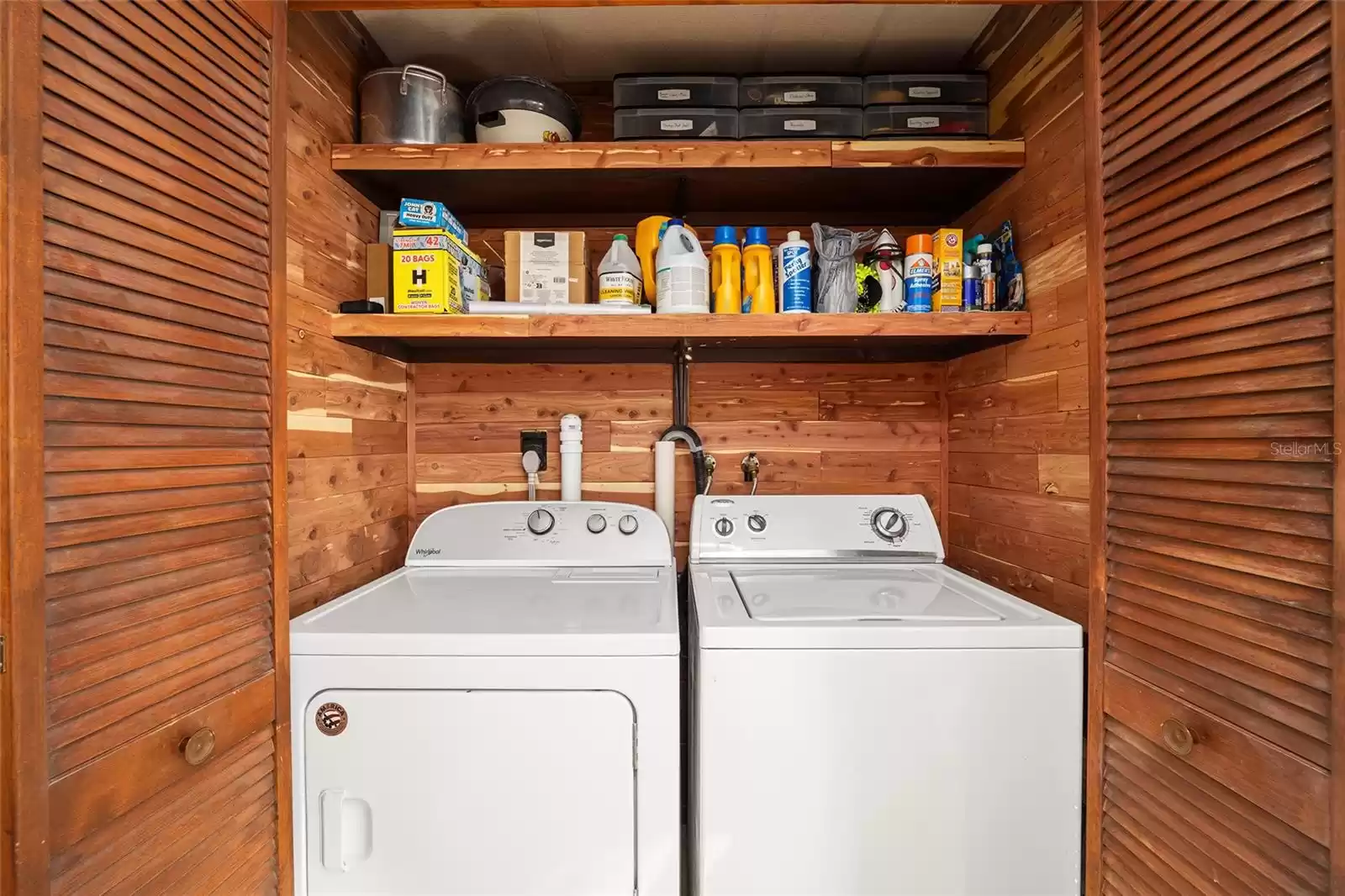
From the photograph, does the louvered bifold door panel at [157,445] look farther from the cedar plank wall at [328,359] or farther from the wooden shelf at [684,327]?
the wooden shelf at [684,327]

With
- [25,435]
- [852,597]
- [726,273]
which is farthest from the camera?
[726,273]

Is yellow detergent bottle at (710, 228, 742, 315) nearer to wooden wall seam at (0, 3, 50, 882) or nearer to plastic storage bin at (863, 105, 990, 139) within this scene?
plastic storage bin at (863, 105, 990, 139)

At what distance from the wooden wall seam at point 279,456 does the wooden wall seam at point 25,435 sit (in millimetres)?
366

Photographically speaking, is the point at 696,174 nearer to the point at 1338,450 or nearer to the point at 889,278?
the point at 889,278

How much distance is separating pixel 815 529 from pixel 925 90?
4.00 ft

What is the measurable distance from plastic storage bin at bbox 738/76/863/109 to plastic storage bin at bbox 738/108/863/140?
0.03 meters

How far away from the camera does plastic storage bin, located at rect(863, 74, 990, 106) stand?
1.58m

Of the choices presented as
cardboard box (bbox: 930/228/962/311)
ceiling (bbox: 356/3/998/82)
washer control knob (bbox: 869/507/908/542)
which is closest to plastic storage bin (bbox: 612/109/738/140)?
ceiling (bbox: 356/3/998/82)

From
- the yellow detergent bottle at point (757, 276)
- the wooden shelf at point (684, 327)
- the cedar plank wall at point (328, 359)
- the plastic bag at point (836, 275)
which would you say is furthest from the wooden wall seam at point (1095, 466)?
the cedar plank wall at point (328, 359)

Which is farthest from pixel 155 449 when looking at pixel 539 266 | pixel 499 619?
pixel 539 266

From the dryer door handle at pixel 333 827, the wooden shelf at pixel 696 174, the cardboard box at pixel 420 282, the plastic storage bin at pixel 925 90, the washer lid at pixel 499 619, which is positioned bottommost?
the dryer door handle at pixel 333 827

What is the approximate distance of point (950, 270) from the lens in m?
1.55

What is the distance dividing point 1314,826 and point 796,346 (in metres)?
1.47

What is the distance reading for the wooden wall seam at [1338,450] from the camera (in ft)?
2.38
